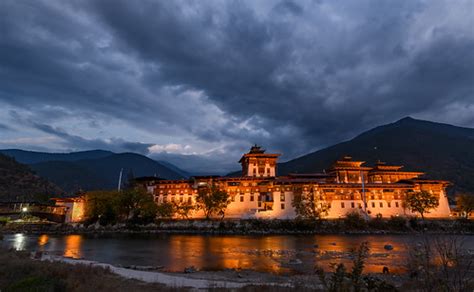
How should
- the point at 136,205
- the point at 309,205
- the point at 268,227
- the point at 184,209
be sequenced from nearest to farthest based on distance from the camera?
the point at 268,227 < the point at 309,205 < the point at 136,205 < the point at 184,209

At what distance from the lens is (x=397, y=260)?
2886cm

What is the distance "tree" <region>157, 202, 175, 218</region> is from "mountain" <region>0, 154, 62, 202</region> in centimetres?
5503

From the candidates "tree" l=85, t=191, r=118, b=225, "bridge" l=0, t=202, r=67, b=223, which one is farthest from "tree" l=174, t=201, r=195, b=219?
"bridge" l=0, t=202, r=67, b=223

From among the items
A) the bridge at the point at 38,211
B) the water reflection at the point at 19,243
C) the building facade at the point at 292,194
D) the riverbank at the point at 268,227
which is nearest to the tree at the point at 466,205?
the building facade at the point at 292,194

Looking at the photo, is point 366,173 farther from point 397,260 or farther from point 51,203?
point 51,203

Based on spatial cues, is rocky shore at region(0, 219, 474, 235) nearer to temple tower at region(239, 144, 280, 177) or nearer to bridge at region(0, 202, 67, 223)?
bridge at region(0, 202, 67, 223)

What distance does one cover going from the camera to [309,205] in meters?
73.1

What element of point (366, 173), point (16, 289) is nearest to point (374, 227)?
point (366, 173)

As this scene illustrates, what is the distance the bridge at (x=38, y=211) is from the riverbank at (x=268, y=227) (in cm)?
896

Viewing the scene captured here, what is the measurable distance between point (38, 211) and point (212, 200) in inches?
2288

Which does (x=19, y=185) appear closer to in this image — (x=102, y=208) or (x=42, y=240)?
(x=102, y=208)

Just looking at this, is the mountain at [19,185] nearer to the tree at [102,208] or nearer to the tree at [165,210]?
the tree at [102,208]

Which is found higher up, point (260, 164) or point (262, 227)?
point (260, 164)

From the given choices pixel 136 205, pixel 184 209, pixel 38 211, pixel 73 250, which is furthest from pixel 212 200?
pixel 38 211
